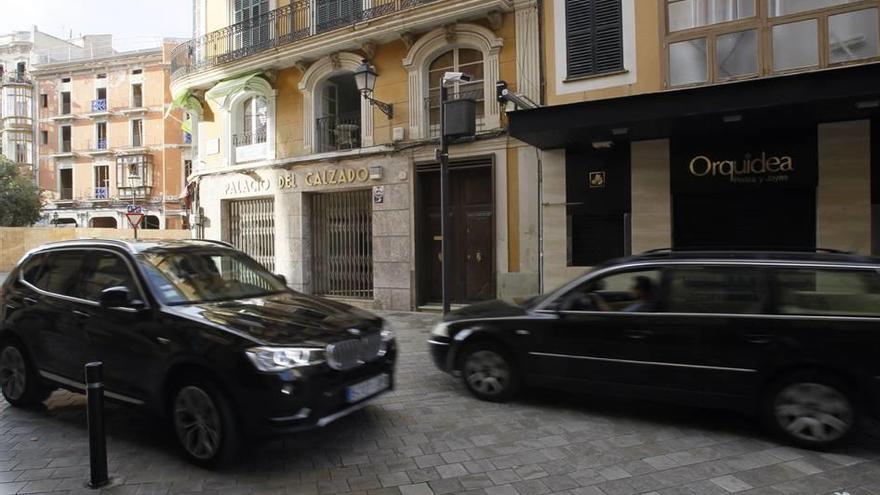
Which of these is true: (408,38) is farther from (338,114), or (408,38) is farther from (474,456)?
(474,456)

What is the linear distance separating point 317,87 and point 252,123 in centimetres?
295

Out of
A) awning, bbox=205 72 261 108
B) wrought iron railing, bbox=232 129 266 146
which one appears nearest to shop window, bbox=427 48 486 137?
awning, bbox=205 72 261 108

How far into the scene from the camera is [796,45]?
27.8 ft

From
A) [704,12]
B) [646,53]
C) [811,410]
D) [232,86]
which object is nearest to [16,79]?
[232,86]

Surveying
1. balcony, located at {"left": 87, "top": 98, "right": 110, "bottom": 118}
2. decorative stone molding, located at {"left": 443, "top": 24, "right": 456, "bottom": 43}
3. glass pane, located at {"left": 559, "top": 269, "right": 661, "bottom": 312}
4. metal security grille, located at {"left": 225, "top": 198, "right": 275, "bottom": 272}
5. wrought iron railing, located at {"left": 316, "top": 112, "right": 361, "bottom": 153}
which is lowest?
glass pane, located at {"left": 559, "top": 269, "right": 661, "bottom": 312}

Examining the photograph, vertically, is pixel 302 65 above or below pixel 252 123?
above

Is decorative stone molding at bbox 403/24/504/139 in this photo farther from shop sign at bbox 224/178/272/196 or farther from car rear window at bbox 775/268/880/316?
car rear window at bbox 775/268/880/316

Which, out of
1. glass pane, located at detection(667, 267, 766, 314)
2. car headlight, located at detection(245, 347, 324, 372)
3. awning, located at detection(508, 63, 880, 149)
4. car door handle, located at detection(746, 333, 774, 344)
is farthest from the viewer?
awning, located at detection(508, 63, 880, 149)

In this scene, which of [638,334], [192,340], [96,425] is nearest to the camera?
[96,425]

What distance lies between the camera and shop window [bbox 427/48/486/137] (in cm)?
1181

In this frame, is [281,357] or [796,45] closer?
[281,357]

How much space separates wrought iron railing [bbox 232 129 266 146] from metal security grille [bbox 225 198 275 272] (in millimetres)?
1701

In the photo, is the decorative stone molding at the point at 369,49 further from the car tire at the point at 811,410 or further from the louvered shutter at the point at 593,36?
the car tire at the point at 811,410

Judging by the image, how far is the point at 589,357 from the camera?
5086 millimetres
